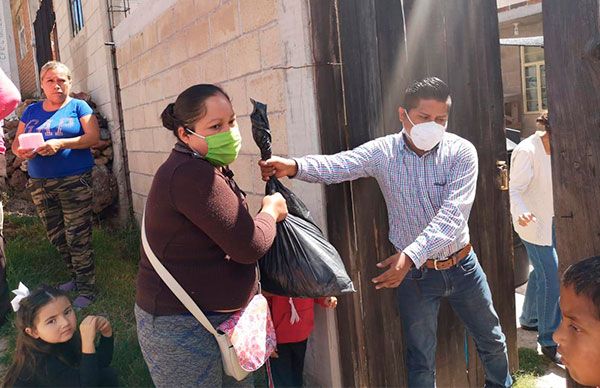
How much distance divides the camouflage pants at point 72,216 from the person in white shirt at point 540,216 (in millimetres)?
3382

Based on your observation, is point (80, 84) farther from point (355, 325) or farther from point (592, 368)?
point (592, 368)

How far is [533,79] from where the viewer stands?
50.0 feet

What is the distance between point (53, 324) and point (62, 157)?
224 cm

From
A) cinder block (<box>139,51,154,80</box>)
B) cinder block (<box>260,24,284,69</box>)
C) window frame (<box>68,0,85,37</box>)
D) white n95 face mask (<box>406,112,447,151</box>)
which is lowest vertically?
white n95 face mask (<box>406,112,447,151</box>)

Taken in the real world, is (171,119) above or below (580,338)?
above

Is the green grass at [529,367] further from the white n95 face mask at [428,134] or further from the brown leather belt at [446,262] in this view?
the white n95 face mask at [428,134]

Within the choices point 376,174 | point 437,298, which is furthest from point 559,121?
point 437,298

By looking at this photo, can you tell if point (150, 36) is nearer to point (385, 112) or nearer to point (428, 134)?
point (385, 112)

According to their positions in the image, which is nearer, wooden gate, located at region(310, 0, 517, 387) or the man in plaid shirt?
the man in plaid shirt

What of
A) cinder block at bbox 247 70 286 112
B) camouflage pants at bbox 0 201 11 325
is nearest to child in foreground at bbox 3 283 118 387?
camouflage pants at bbox 0 201 11 325

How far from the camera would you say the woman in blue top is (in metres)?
4.73

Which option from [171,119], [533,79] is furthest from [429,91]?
[533,79]

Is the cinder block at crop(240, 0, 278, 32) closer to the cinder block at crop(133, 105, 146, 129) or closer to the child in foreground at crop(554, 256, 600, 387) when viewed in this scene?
the child in foreground at crop(554, 256, 600, 387)

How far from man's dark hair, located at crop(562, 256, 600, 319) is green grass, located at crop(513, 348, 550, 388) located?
2.26 metres
